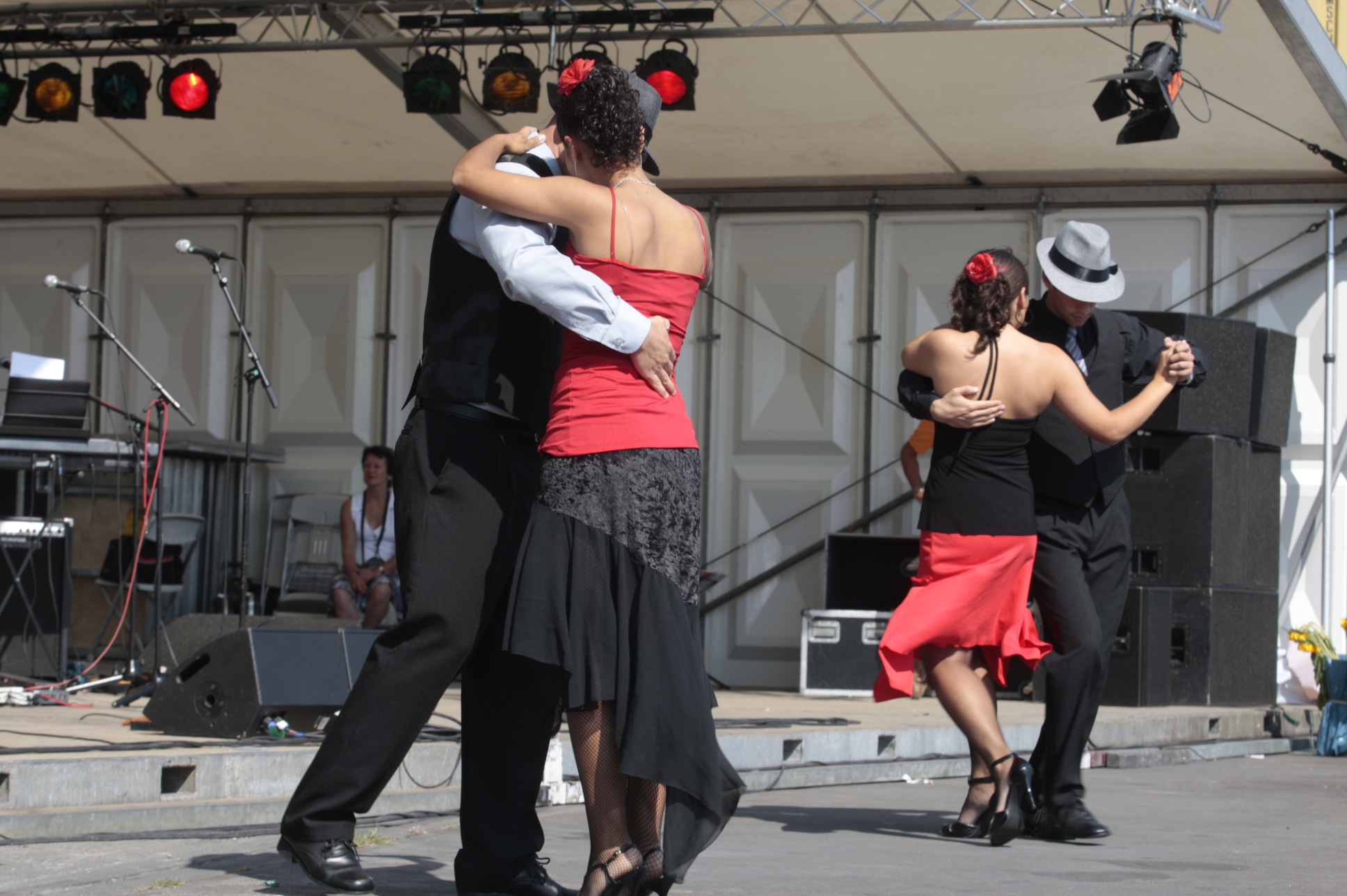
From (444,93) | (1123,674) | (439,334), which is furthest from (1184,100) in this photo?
(439,334)

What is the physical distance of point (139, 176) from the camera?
9.90 metres

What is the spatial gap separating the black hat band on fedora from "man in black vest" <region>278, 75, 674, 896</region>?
5.67 feet

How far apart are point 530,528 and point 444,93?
230 inches

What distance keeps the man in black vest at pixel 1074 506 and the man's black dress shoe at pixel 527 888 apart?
5.03 feet

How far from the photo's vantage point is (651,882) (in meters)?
2.33

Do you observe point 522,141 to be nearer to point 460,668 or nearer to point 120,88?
point 460,668

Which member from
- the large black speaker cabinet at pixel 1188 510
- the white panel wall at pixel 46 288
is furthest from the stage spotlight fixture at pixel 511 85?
the white panel wall at pixel 46 288

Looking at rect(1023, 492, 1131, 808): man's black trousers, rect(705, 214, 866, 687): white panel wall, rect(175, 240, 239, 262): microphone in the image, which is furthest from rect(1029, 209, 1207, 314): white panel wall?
rect(1023, 492, 1131, 808): man's black trousers

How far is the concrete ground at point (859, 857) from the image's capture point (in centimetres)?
279

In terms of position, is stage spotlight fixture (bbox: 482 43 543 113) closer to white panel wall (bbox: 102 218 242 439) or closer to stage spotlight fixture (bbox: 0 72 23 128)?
stage spotlight fixture (bbox: 0 72 23 128)

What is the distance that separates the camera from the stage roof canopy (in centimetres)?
727

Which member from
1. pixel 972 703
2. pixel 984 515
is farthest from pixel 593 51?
pixel 972 703

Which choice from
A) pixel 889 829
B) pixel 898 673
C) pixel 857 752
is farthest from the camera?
pixel 857 752

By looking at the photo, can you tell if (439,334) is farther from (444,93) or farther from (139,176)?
(139,176)
